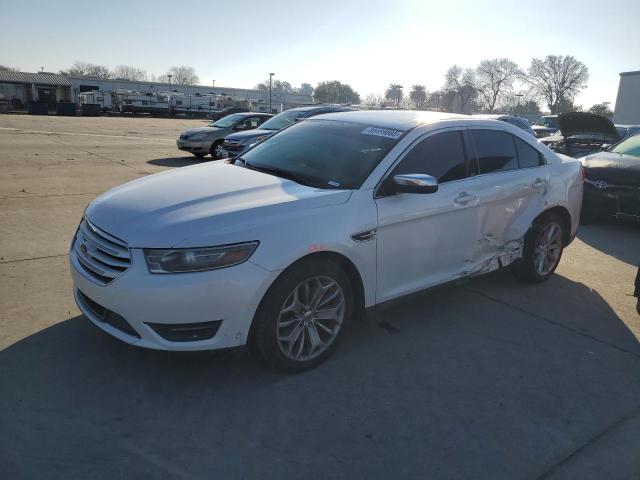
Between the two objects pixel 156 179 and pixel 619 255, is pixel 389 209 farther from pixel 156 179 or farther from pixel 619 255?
pixel 619 255

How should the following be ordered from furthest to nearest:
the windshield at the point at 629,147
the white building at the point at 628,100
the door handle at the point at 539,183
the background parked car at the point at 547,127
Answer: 1. the white building at the point at 628,100
2. the background parked car at the point at 547,127
3. the windshield at the point at 629,147
4. the door handle at the point at 539,183

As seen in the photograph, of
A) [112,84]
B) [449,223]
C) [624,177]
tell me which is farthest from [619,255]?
[112,84]

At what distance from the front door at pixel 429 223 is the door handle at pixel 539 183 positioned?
997 mm

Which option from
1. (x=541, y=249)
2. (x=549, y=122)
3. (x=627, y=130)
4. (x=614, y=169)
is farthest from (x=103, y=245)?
(x=549, y=122)

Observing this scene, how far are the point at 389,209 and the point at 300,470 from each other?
1841mm

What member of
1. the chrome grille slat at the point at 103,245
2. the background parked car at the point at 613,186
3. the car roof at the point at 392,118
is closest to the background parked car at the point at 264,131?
the background parked car at the point at 613,186

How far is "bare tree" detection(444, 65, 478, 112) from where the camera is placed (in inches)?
3682

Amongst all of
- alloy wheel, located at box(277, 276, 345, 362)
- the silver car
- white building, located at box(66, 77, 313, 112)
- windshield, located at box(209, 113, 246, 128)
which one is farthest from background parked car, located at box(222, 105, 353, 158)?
white building, located at box(66, 77, 313, 112)

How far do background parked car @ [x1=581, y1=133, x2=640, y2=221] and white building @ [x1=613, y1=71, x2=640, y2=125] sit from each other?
3809 cm

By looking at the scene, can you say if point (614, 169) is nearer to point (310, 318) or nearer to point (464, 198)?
point (464, 198)

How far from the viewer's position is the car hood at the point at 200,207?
2.95 meters

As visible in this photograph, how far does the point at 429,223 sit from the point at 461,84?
99430 millimetres

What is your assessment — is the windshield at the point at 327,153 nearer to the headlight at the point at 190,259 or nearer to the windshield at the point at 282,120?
the headlight at the point at 190,259

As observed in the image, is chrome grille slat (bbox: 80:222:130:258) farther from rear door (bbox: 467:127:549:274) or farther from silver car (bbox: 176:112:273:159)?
silver car (bbox: 176:112:273:159)
